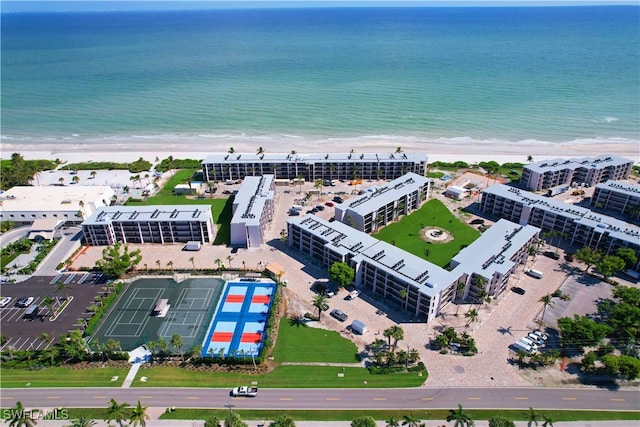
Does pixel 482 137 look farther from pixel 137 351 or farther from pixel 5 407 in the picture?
pixel 5 407

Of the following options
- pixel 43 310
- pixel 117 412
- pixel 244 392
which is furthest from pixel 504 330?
pixel 43 310

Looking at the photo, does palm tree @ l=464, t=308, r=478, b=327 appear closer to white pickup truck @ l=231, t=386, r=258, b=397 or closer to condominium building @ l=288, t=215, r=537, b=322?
condominium building @ l=288, t=215, r=537, b=322

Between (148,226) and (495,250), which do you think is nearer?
(495,250)

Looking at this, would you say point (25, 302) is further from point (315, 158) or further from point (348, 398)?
point (315, 158)

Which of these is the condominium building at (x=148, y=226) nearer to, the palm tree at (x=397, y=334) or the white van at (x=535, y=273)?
the palm tree at (x=397, y=334)

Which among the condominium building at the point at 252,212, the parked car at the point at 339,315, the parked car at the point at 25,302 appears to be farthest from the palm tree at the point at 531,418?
the parked car at the point at 25,302

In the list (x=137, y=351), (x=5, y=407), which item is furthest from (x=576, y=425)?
(x=5, y=407)

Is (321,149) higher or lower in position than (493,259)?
higher
